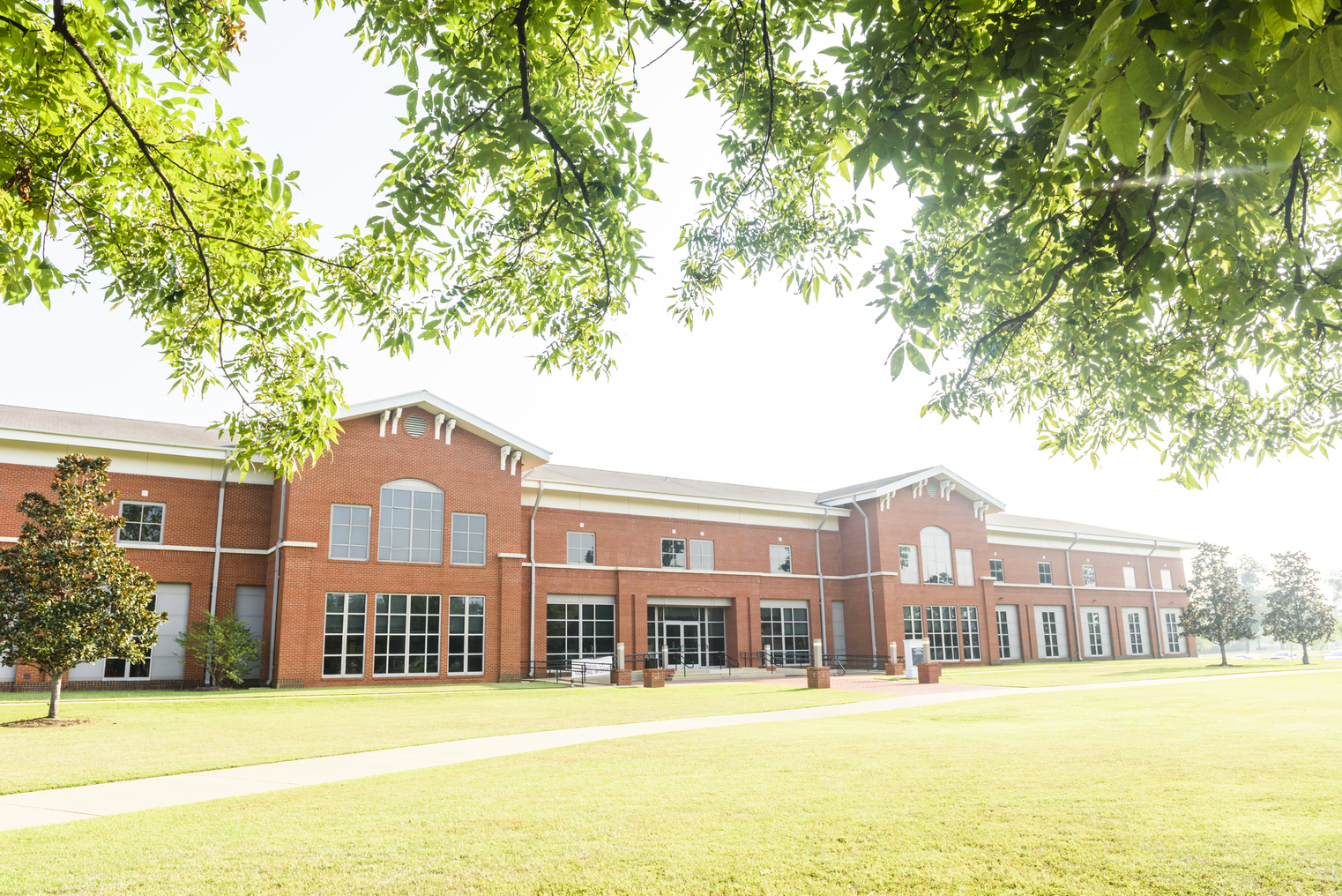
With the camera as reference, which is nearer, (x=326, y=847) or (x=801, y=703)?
(x=326, y=847)

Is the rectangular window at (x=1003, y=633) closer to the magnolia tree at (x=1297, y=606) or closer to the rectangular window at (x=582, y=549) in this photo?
the magnolia tree at (x=1297, y=606)

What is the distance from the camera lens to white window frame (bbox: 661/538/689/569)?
1419 inches

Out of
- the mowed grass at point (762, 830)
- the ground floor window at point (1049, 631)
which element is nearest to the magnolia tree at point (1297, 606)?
the ground floor window at point (1049, 631)

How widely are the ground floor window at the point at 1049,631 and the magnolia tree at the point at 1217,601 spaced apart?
24.1 feet

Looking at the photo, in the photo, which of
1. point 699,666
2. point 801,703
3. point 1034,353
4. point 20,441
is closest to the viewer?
point 1034,353

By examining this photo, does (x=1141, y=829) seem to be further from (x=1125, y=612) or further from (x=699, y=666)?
(x=1125, y=612)

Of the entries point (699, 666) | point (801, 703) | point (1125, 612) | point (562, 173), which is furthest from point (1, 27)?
point (1125, 612)

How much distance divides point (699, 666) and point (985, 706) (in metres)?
19.1

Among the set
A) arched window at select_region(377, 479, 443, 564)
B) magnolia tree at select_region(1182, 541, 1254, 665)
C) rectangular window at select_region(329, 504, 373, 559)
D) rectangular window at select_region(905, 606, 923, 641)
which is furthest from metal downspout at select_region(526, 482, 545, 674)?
magnolia tree at select_region(1182, 541, 1254, 665)

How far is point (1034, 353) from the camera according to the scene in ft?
32.3

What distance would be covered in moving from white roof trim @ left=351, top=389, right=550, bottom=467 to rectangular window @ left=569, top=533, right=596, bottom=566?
3.83 m

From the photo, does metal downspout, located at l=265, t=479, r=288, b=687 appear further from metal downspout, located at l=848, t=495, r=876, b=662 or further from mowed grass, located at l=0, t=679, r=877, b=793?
metal downspout, located at l=848, t=495, r=876, b=662

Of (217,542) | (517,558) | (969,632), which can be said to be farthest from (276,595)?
(969,632)

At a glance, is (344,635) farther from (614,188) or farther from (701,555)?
(614,188)
